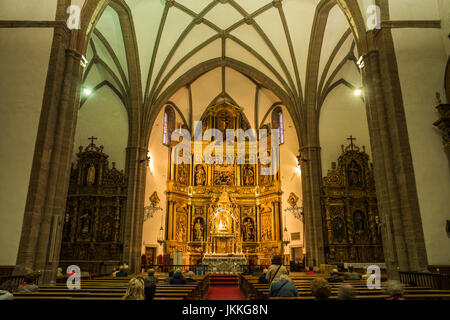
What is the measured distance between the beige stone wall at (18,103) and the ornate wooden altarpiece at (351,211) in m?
14.3

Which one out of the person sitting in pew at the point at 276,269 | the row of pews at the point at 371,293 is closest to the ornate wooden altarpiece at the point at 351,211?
the row of pews at the point at 371,293

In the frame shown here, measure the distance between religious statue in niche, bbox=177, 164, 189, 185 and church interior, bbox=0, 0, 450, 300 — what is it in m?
0.22

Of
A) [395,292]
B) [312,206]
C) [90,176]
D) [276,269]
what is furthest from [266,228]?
[395,292]

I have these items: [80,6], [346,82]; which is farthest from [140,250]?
[346,82]

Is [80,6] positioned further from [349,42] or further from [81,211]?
[349,42]

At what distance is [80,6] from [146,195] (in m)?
12.0

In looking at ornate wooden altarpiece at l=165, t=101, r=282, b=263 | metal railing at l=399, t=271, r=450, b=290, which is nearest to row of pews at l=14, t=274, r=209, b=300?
metal railing at l=399, t=271, r=450, b=290

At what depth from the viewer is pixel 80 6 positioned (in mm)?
10336

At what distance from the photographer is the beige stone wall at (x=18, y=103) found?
26.6ft

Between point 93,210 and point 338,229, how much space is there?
1351 centimetres

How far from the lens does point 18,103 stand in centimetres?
890

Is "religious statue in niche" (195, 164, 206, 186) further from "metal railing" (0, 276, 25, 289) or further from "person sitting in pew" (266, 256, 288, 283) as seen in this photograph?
"person sitting in pew" (266, 256, 288, 283)

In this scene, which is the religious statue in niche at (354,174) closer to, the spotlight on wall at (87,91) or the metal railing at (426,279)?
the metal railing at (426,279)

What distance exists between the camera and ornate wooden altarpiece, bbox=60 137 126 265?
17234mm
